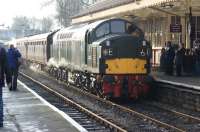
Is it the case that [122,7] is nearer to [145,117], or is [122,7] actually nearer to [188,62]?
[188,62]

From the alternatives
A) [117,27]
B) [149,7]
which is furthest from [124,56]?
[149,7]

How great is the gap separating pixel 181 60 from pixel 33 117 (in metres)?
11.8

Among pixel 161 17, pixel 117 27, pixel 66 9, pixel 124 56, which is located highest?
pixel 66 9

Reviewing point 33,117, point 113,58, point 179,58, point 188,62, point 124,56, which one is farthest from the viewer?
point 188,62

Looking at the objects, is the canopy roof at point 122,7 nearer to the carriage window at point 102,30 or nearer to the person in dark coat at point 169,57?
the person in dark coat at point 169,57

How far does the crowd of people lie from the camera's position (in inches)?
965

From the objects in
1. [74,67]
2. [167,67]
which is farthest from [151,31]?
[74,67]

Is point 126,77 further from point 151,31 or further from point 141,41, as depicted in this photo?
point 151,31

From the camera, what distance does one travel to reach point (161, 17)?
3275cm

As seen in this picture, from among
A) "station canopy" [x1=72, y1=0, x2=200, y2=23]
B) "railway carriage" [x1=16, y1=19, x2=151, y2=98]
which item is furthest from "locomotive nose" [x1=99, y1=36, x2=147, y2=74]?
"station canopy" [x1=72, y1=0, x2=200, y2=23]

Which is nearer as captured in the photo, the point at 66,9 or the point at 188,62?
the point at 188,62

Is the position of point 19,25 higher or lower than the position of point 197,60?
higher

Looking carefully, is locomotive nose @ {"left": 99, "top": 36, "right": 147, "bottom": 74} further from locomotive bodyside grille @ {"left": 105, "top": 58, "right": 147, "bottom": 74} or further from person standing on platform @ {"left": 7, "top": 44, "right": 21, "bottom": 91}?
person standing on platform @ {"left": 7, "top": 44, "right": 21, "bottom": 91}

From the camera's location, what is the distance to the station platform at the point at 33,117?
470 inches
